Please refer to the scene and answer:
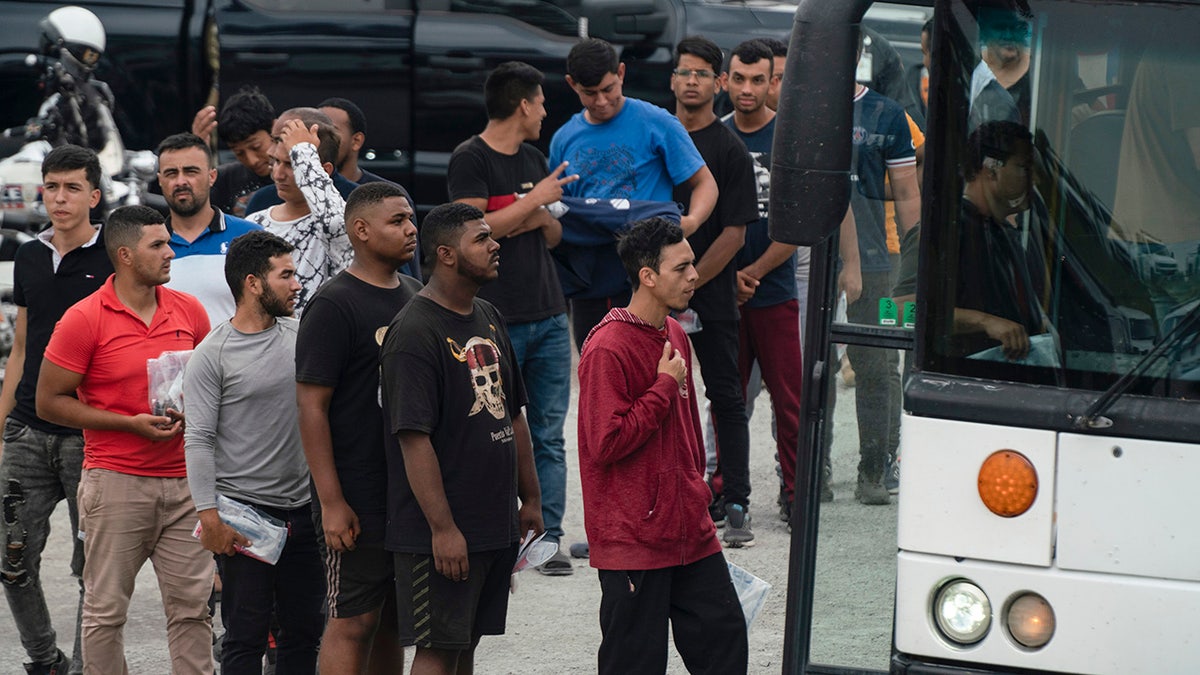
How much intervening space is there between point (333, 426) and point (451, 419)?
17.8 inches

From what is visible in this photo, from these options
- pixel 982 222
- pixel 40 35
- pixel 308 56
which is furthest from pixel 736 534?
pixel 40 35

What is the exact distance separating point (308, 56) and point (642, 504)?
6352 millimetres

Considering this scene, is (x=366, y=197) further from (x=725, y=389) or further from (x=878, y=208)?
(x=725, y=389)

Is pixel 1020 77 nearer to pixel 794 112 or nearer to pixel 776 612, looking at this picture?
pixel 794 112

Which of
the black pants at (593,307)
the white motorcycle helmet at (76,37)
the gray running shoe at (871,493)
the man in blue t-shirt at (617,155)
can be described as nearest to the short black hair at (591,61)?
the man in blue t-shirt at (617,155)

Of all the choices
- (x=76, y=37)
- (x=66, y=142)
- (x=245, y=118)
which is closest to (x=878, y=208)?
(x=245, y=118)

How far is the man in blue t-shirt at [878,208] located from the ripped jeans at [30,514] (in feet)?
9.30

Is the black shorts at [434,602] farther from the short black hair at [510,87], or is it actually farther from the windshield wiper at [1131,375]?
the short black hair at [510,87]

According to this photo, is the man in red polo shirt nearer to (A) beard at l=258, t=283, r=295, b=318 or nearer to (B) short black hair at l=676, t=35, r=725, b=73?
(A) beard at l=258, t=283, r=295, b=318

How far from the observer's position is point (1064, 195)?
13.4ft

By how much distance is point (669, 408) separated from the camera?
5.07 meters

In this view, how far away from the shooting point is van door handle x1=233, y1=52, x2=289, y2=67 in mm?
10570

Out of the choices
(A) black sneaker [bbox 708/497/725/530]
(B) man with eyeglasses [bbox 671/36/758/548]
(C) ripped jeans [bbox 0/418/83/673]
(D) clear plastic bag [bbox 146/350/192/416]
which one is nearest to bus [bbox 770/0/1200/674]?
(D) clear plastic bag [bbox 146/350/192/416]

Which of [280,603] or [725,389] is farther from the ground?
[725,389]
